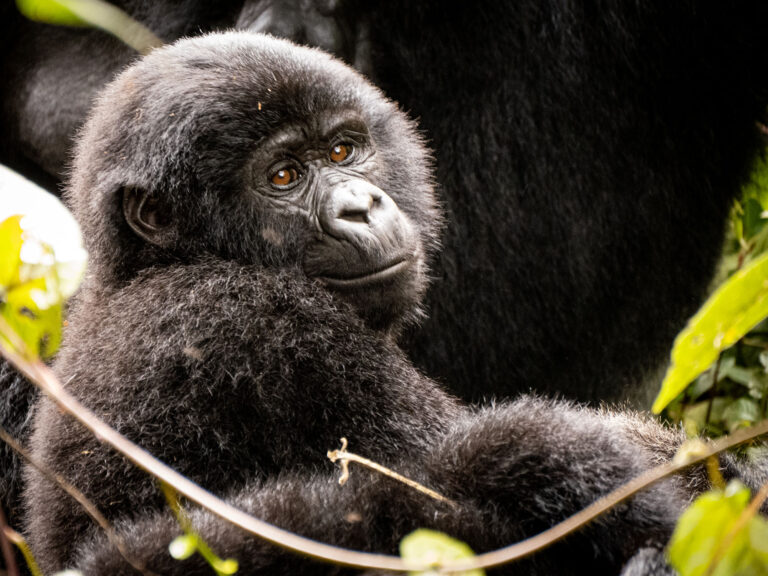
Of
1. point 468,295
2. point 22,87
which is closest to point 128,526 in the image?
point 468,295

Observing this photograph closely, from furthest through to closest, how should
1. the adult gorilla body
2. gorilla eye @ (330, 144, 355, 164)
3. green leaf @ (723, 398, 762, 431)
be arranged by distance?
1. green leaf @ (723, 398, 762, 431)
2. the adult gorilla body
3. gorilla eye @ (330, 144, 355, 164)

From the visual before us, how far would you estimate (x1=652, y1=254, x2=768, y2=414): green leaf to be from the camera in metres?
1.21

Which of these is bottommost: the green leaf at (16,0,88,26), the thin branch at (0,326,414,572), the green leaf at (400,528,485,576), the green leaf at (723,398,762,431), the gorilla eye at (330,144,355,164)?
the green leaf at (723,398,762,431)

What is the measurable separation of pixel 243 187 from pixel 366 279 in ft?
1.05

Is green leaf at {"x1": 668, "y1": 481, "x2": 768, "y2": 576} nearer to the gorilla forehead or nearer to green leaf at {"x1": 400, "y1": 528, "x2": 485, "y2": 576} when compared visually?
green leaf at {"x1": 400, "y1": 528, "x2": 485, "y2": 576}

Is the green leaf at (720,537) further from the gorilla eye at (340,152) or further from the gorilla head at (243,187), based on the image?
the gorilla eye at (340,152)

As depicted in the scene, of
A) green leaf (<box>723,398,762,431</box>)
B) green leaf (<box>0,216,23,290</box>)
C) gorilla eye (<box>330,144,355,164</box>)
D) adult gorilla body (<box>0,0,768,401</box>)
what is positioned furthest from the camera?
green leaf (<box>723,398,762,431</box>)

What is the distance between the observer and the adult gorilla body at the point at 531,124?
2.87m

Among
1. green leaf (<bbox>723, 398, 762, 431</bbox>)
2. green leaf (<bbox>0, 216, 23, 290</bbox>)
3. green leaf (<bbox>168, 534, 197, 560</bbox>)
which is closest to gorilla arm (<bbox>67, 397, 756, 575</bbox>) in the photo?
green leaf (<bbox>168, 534, 197, 560</bbox>)

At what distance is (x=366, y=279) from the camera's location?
1977mm

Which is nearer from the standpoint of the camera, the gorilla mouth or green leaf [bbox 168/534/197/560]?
green leaf [bbox 168/534/197/560]

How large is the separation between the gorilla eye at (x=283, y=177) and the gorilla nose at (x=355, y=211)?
0.10 metres

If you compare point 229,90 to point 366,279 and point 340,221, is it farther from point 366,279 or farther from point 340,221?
point 366,279

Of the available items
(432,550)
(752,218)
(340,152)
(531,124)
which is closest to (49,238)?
(432,550)
